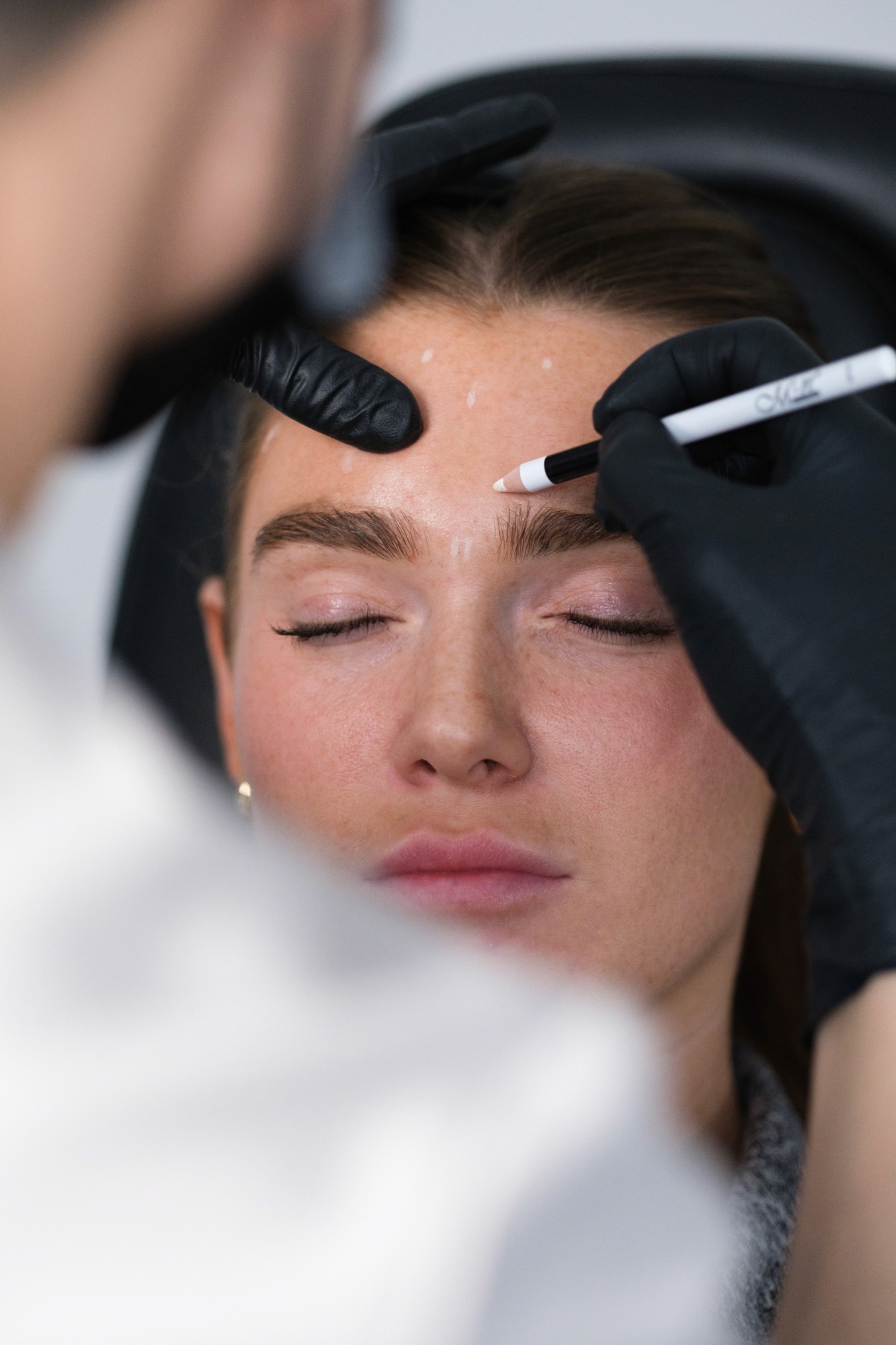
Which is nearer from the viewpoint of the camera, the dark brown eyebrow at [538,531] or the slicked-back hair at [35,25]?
the slicked-back hair at [35,25]

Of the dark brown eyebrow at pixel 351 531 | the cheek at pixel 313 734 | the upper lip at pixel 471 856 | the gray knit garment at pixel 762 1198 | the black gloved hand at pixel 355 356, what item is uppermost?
the black gloved hand at pixel 355 356

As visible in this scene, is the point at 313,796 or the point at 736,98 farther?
the point at 736,98

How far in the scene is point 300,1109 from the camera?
46 cm

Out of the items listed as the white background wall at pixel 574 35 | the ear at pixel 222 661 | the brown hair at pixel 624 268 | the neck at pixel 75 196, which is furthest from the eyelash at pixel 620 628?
the white background wall at pixel 574 35

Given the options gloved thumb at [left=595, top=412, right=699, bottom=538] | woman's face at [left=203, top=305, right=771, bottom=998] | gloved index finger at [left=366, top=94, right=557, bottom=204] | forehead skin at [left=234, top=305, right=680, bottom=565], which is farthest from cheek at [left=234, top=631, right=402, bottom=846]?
gloved index finger at [left=366, top=94, right=557, bottom=204]

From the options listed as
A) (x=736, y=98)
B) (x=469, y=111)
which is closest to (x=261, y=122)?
(x=469, y=111)

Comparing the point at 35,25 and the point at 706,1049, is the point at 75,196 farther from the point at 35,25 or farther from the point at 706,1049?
the point at 706,1049

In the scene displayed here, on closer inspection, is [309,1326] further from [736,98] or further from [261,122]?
[736,98]

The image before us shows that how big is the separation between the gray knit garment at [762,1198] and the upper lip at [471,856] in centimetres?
34

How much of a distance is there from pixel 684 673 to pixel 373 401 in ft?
1.09

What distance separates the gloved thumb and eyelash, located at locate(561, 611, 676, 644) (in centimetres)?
14

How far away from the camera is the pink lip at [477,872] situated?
90 cm

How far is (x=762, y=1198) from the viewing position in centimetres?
101

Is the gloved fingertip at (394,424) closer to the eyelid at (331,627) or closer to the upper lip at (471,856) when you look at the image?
the eyelid at (331,627)
